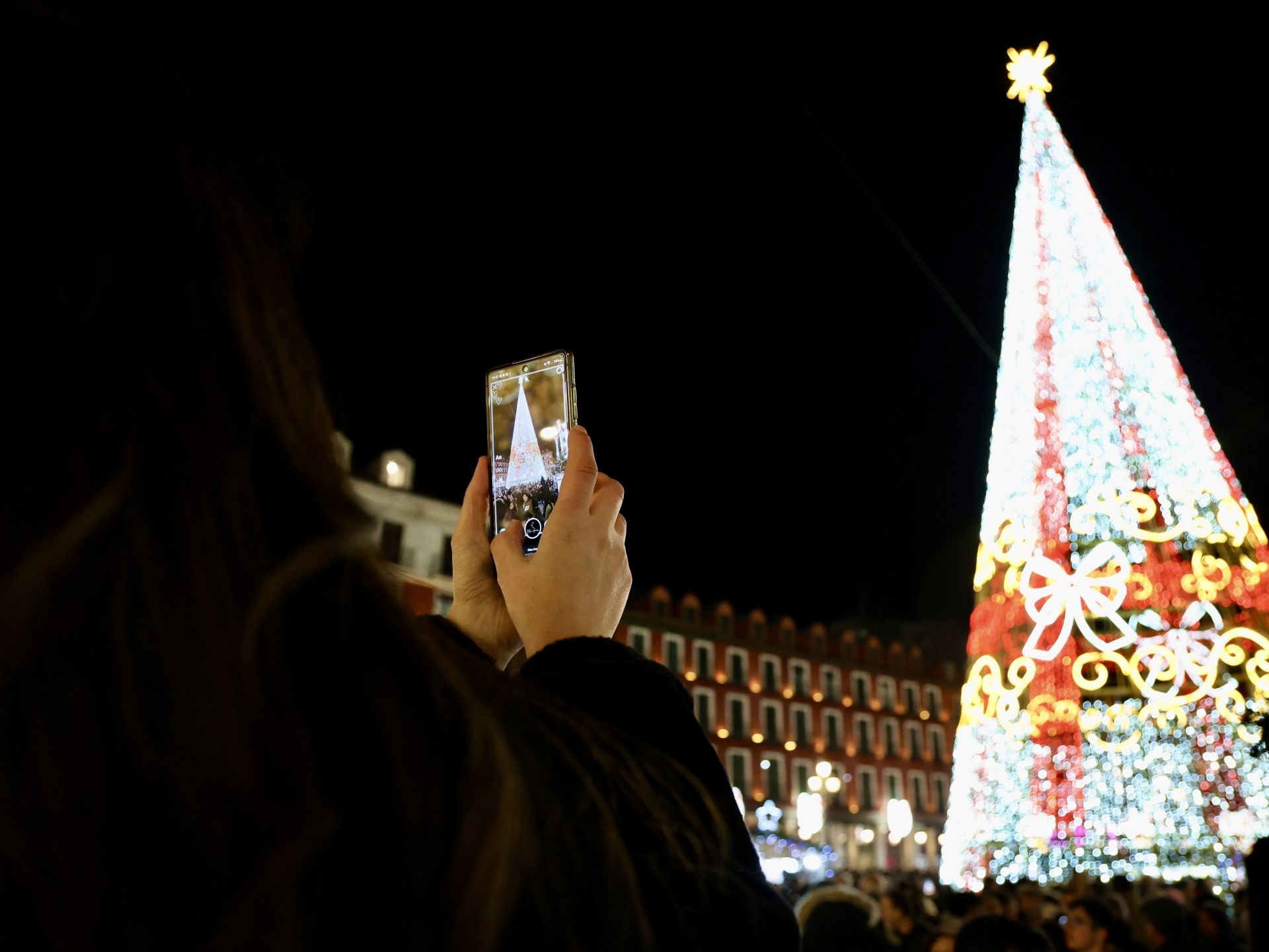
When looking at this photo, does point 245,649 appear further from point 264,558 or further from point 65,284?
point 65,284

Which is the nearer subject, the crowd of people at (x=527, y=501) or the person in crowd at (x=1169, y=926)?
the crowd of people at (x=527, y=501)

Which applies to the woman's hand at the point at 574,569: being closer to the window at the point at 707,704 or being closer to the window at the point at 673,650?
the window at the point at 673,650

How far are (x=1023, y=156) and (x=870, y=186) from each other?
1.84 metres

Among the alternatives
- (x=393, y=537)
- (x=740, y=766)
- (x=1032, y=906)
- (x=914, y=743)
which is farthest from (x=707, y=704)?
(x=1032, y=906)

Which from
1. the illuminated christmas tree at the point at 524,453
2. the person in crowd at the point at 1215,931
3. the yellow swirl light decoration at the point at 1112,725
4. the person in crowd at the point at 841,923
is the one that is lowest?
the person in crowd at the point at 1215,931

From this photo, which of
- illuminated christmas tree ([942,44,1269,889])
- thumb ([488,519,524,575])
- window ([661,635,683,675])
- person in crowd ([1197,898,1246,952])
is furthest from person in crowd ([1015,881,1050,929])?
window ([661,635,683,675])

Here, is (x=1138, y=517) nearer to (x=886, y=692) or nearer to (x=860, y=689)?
(x=860, y=689)

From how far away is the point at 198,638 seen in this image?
580 mm

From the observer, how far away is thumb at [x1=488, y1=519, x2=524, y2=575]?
1.18 metres

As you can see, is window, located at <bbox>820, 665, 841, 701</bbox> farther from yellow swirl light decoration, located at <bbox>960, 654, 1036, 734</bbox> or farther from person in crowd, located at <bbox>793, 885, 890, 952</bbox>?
person in crowd, located at <bbox>793, 885, 890, 952</bbox>

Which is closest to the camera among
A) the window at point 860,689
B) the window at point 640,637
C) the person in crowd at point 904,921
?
the person in crowd at point 904,921

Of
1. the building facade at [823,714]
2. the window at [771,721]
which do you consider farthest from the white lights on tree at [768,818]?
the window at [771,721]

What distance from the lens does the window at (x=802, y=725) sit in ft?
146

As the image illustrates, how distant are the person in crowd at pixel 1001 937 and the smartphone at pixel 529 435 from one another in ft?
9.98
